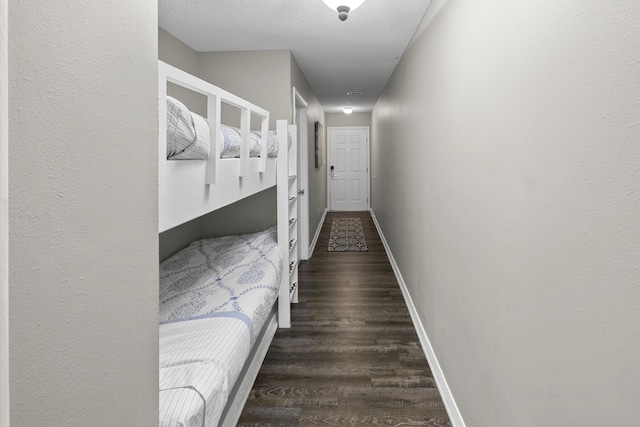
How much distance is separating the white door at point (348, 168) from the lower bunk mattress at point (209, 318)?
5.85 m

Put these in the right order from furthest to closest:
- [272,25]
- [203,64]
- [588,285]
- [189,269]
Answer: [203,64], [272,25], [189,269], [588,285]

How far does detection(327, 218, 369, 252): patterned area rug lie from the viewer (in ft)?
19.1

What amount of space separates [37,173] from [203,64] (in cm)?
372

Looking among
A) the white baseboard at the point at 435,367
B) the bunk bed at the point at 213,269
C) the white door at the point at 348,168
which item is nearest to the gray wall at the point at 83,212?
the bunk bed at the point at 213,269

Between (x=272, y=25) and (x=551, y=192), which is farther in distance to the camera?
(x=272, y=25)

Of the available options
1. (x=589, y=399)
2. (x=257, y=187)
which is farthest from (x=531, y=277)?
(x=257, y=187)

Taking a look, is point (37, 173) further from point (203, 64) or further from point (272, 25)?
point (203, 64)

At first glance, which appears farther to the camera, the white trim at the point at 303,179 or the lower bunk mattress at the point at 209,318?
the white trim at the point at 303,179

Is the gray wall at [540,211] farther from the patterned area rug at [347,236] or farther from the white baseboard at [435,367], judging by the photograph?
the patterned area rug at [347,236]

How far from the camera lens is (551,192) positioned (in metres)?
1.07

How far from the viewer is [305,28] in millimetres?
3195

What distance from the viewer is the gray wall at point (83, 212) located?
1.80 ft

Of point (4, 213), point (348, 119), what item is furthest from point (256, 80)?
point (348, 119)

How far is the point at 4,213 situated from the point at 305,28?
302 centimetres
